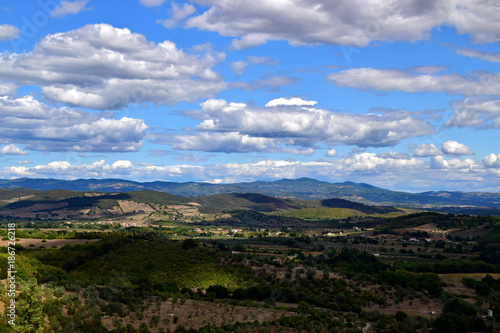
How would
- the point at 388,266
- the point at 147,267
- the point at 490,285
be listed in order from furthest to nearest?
1. the point at 388,266
2. the point at 490,285
3. the point at 147,267

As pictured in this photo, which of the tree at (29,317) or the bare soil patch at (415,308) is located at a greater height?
the tree at (29,317)

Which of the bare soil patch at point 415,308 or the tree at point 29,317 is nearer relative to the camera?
the tree at point 29,317

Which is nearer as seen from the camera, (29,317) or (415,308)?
(29,317)

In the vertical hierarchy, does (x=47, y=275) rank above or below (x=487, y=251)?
above

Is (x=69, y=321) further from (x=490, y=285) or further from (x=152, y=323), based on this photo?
(x=490, y=285)

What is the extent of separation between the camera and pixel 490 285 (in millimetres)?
114312

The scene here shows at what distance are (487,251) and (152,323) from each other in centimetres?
18018

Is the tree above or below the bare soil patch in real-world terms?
above

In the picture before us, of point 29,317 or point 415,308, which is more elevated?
point 29,317

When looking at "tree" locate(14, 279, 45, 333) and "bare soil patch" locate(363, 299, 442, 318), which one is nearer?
"tree" locate(14, 279, 45, 333)

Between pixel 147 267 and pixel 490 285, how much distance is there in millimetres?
86413

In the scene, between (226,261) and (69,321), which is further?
(226,261)

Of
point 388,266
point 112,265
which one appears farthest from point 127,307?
point 388,266

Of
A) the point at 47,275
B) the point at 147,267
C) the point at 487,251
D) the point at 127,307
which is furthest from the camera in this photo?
the point at 487,251
